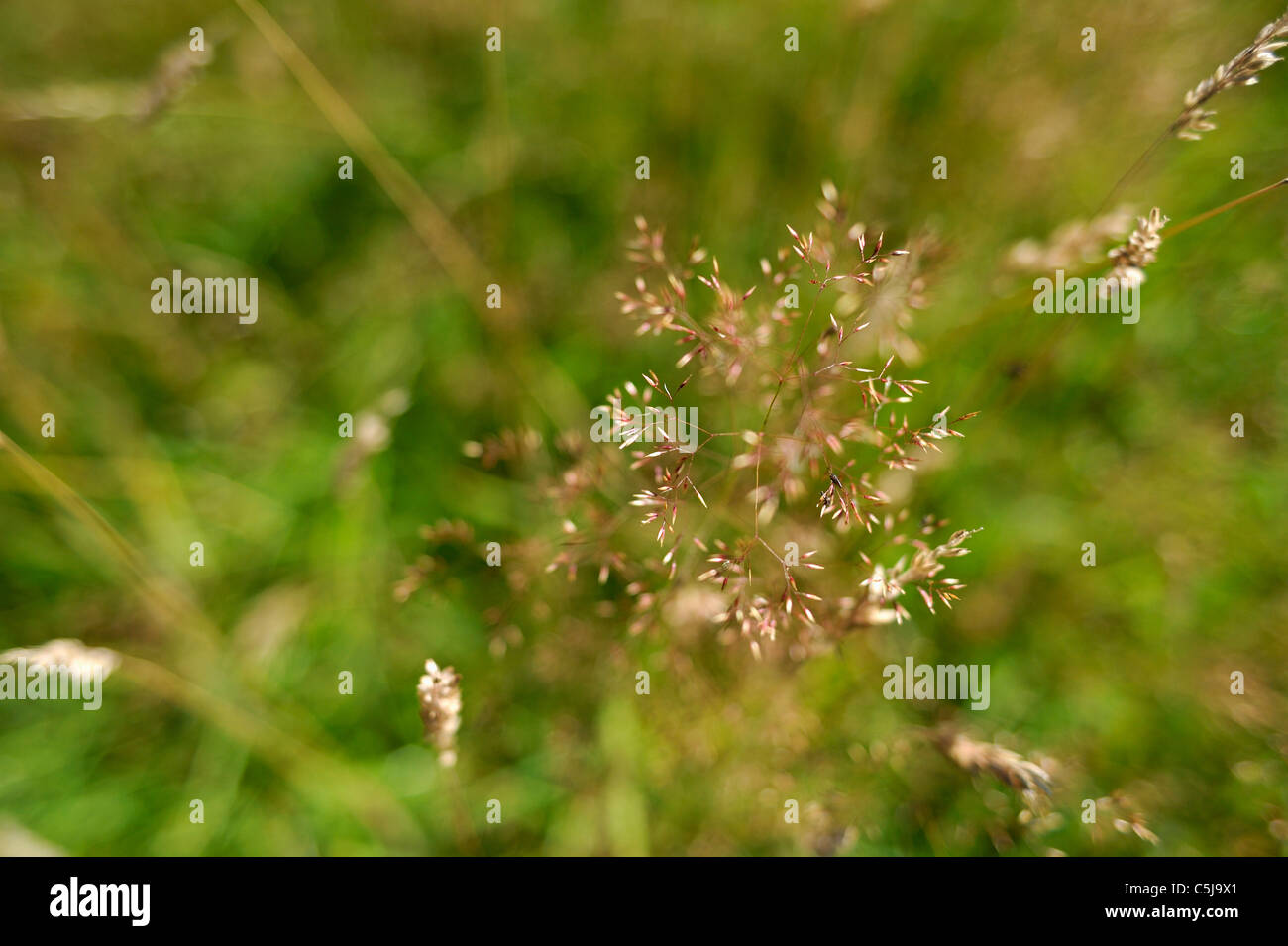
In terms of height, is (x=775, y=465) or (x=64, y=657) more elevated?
(x=775, y=465)

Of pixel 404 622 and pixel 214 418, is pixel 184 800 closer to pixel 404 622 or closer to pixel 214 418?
pixel 404 622

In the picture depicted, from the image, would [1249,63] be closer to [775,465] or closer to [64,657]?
[775,465]

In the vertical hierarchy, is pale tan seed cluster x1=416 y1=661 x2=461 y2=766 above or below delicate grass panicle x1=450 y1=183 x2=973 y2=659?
below

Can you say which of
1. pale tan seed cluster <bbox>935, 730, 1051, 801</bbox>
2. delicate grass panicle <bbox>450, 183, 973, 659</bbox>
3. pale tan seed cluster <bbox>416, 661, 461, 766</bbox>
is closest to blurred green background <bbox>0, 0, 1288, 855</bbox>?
delicate grass panicle <bbox>450, 183, 973, 659</bbox>

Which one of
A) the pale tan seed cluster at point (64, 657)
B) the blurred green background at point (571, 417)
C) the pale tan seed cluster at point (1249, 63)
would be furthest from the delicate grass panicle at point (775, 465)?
the pale tan seed cluster at point (64, 657)

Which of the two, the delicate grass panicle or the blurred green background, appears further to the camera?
the blurred green background

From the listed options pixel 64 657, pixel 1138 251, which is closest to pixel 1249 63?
pixel 1138 251

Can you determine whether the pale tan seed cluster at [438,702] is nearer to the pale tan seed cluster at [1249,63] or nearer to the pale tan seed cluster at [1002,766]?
the pale tan seed cluster at [1002,766]

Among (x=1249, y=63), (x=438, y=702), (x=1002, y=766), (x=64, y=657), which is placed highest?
(x=1249, y=63)

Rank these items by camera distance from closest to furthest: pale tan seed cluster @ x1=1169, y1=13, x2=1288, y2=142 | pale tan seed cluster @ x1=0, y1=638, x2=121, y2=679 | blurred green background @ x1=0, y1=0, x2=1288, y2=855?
pale tan seed cluster @ x1=1169, y1=13, x2=1288, y2=142 → pale tan seed cluster @ x1=0, y1=638, x2=121, y2=679 → blurred green background @ x1=0, y1=0, x2=1288, y2=855

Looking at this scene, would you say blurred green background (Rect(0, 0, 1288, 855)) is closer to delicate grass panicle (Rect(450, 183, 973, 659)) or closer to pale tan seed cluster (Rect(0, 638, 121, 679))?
delicate grass panicle (Rect(450, 183, 973, 659))
